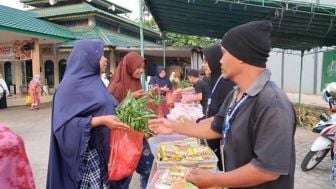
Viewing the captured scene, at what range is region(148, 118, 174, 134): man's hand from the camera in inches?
96.9

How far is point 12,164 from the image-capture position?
3.81ft

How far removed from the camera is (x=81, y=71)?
288 cm

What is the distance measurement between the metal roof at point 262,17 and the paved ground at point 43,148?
8.50 feet

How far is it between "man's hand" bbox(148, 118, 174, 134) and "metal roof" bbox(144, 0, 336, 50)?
4.78 meters

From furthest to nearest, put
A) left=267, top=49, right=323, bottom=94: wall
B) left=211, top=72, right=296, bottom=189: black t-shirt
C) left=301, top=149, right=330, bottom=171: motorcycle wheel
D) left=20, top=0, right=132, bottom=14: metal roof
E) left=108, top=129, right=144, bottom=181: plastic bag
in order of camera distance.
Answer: left=20, top=0, right=132, bottom=14: metal roof < left=267, top=49, right=323, bottom=94: wall < left=301, top=149, right=330, bottom=171: motorcycle wheel < left=108, top=129, right=144, bottom=181: plastic bag < left=211, top=72, right=296, bottom=189: black t-shirt

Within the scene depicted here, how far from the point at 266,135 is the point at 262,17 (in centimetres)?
770

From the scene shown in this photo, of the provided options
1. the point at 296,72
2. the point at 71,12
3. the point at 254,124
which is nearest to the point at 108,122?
the point at 254,124

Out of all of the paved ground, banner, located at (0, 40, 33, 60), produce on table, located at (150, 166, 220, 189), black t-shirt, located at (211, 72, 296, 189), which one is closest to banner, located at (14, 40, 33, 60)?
banner, located at (0, 40, 33, 60)

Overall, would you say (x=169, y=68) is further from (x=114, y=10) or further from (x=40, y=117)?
(x=40, y=117)

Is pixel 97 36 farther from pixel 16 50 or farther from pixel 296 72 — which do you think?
pixel 296 72

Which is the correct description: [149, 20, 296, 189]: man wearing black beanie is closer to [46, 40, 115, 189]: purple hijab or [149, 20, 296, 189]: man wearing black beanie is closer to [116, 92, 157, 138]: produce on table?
[116, 92, 157, 138]: produce on table

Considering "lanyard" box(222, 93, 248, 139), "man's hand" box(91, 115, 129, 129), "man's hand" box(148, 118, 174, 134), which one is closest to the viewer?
"lanyard" box(222, 93, 248, 139)

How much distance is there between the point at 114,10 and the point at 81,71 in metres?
27.5

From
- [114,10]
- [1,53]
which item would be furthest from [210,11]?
[114,10]
